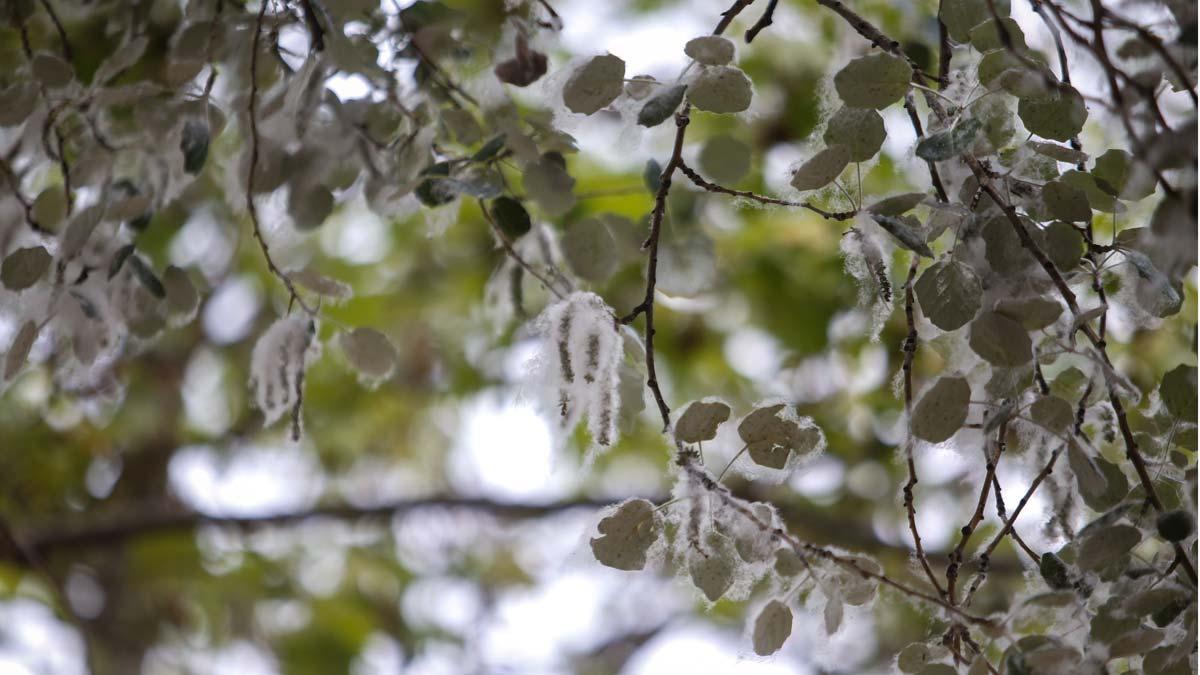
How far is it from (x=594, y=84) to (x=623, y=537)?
0.21 meters

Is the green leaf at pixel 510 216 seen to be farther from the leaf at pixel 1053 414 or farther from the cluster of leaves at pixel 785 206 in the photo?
the leaf at pixel 1053 414

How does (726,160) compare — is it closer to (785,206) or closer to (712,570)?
(785,206)

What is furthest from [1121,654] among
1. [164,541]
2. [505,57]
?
[164,541]

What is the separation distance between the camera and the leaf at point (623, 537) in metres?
0.52

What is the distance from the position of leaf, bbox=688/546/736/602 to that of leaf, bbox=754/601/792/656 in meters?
0.02

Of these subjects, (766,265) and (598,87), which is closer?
(598,87)

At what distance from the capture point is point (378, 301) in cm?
174

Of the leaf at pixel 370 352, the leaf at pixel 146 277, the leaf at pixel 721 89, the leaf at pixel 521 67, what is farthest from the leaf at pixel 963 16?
the leaf at pixel 146 277

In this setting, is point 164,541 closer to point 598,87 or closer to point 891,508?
point 891,508

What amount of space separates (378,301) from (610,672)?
111 cm

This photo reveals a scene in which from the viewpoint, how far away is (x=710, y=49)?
541 mm

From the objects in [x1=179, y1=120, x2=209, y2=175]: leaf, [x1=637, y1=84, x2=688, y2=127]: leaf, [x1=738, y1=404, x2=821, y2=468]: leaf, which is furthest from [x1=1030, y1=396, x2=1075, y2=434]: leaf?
[x1=179, y1=120, x2=209, y2=175]: leaf

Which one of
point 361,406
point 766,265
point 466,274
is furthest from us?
point 361,406

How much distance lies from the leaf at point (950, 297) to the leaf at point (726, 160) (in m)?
0.21
